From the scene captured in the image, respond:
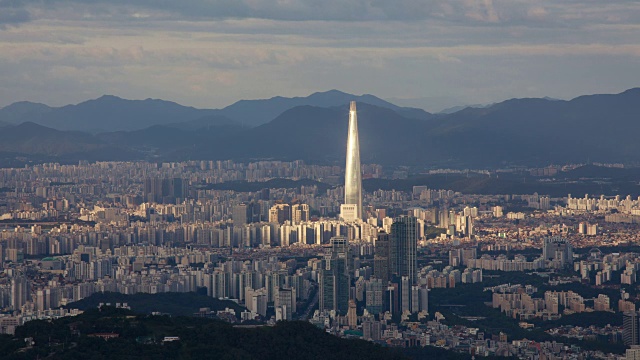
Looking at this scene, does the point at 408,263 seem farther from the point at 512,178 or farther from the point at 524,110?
the point at 524,110

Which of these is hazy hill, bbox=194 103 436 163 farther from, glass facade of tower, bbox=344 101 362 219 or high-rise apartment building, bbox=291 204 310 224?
high-rise apartment building, bbox=291 204 310 224

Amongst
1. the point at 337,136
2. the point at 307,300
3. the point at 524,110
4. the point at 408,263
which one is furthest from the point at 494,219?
the point at 524,110

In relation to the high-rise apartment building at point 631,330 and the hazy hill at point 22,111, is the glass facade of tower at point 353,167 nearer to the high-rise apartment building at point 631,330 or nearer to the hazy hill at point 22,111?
the high-rise apartment building at point 631,330

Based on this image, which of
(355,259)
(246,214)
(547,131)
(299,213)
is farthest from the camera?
(547,131)

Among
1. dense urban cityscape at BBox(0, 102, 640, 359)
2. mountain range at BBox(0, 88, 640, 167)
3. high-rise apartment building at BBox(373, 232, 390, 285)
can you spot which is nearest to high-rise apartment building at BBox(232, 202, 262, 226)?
dense urban cityscape at BBox(0, 102, 640, 359)

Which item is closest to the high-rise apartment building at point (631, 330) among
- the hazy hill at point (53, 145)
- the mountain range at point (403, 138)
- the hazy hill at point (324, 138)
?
the mountain range at point (403, 138)

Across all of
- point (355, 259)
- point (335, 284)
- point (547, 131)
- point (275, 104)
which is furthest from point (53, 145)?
point (335, 284)

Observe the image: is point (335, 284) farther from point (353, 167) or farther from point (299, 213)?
point (353, 167)
